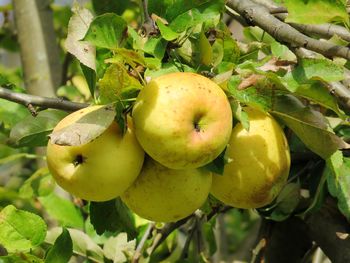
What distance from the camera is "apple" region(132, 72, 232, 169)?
85cm

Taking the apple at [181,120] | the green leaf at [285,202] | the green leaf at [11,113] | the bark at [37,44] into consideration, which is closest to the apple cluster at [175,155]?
the apple at [181,120]

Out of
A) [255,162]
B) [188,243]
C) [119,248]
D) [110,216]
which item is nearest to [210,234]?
[188,243]

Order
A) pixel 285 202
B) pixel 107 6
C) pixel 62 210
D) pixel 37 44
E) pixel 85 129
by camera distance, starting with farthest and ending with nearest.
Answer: pixel 37 44 → pixel 62 210 → pixel 107 6 → pixel 285 202 → pixel 85 129

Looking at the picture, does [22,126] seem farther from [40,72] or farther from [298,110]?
[40,72]

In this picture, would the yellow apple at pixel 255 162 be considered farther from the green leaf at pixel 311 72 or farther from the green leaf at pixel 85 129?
the green leaf at pixel 85 129

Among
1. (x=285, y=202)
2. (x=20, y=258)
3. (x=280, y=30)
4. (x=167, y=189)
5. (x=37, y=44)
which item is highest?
(x=280, y=30)

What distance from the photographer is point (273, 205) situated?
1248 mm

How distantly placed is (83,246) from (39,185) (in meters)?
0.19

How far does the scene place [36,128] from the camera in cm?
101

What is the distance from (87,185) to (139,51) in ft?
0.62

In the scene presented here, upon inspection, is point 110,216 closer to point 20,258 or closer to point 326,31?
point 20,258

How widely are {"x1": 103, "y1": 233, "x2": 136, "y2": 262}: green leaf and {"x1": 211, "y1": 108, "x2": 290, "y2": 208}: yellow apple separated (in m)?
0.45

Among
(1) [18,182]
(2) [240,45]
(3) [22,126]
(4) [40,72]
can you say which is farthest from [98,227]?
(1) [18,182]

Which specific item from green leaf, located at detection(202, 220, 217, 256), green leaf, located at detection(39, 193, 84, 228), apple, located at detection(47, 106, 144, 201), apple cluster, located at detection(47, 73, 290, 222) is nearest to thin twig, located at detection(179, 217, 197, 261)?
green leaf, located at detection(202, 220, 217, 256)
